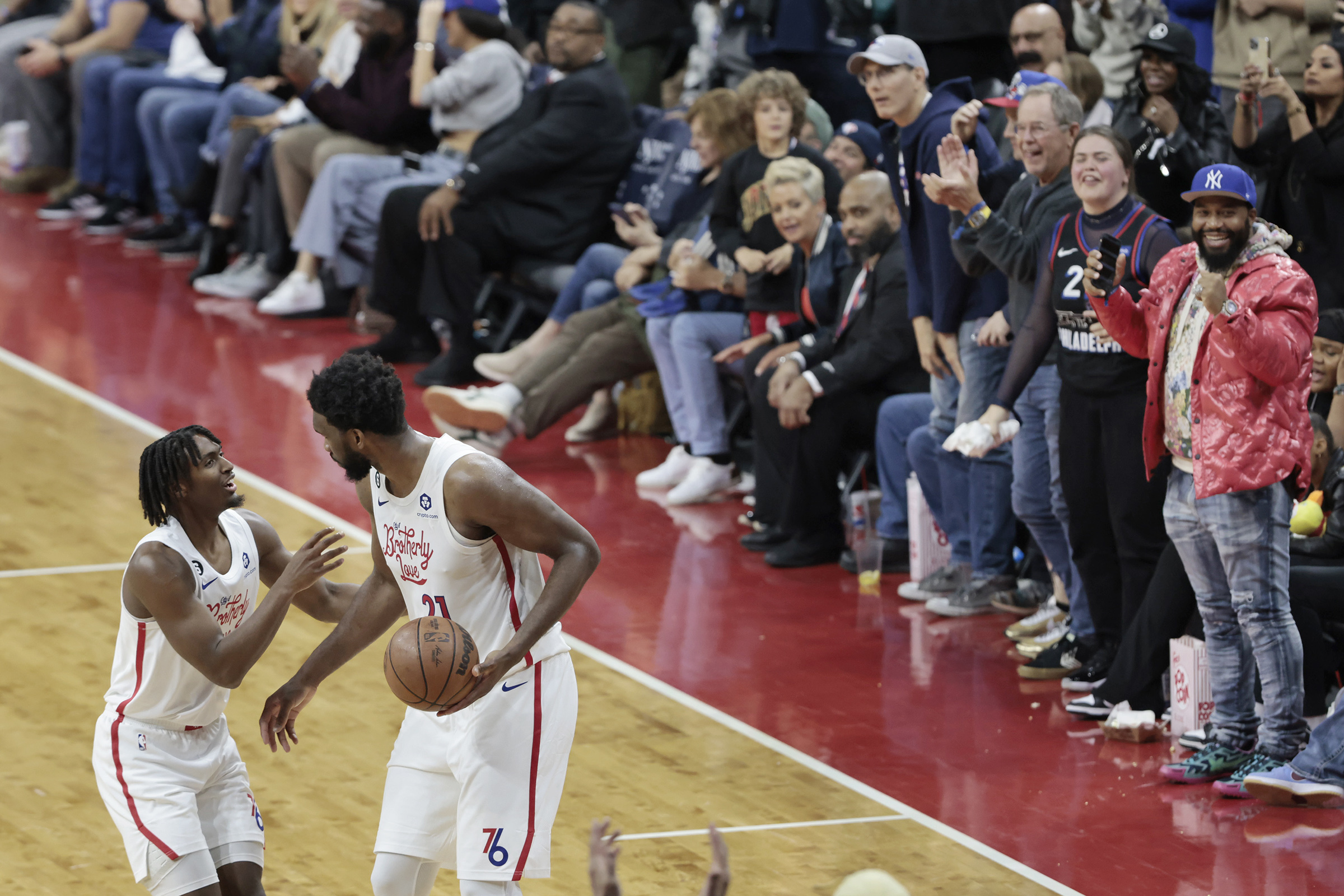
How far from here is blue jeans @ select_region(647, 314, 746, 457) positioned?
9.49m

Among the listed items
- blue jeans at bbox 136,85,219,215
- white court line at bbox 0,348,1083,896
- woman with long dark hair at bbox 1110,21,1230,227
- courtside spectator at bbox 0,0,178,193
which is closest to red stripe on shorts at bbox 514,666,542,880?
white court line at bbox 0,348,1083,896

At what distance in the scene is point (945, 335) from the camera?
7.74 m

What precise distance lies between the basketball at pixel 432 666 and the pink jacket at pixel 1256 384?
2.76 meters

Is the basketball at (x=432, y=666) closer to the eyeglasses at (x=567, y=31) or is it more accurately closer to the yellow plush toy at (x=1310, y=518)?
the yellow plush toy at (x=1310, y=518)

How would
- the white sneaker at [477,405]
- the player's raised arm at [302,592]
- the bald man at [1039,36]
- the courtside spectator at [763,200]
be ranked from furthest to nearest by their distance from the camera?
the white sneaker at [477,405], the courtside spectator at [763,200], the bald man at [1039,36], the player's raised arm at [302,592]

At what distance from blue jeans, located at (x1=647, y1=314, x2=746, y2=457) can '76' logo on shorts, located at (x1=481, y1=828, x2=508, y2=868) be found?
5.34 meters

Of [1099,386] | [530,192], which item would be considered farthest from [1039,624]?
[530,192]

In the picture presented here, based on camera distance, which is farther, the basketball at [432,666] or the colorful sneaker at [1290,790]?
the colorful sneaker at [1290,790]

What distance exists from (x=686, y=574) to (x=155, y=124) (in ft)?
29.4

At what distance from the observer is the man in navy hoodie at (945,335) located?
7.65 metres

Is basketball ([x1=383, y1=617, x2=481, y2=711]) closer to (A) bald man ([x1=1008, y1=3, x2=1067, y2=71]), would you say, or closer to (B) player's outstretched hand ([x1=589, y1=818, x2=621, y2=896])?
(B) player's outstretched hand ([x1=589, y1=818, x2=621, y2=896])

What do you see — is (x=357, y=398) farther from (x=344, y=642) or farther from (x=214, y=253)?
(x=214, y=253)

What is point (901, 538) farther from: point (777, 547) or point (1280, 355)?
point (1280, 355)

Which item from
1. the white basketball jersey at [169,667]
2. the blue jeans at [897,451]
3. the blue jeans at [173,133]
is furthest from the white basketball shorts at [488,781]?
the blue jeans at [173,133]
